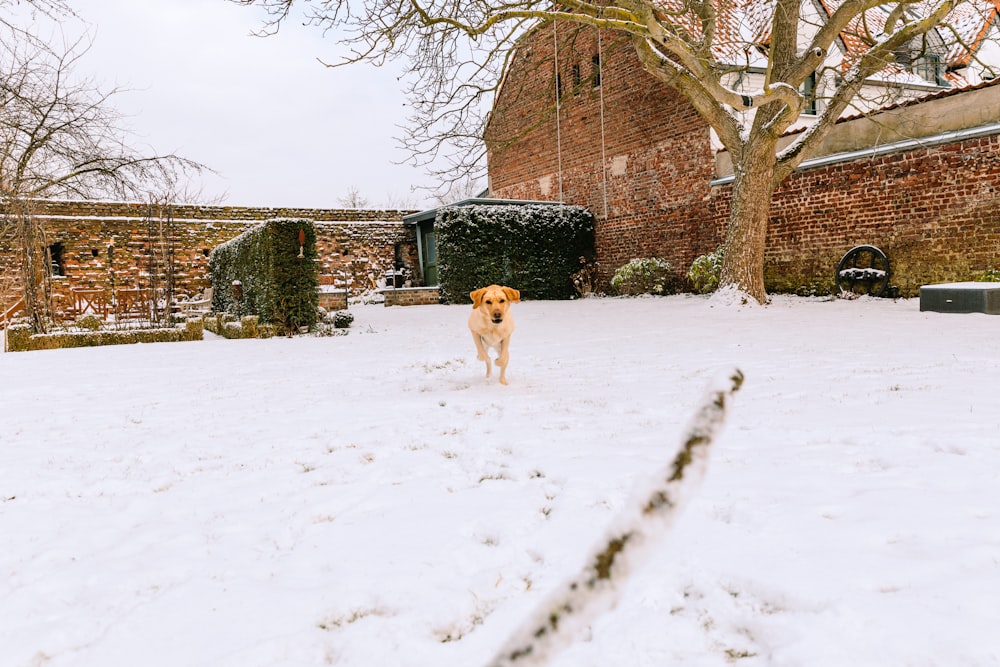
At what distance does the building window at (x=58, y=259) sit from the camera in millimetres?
16906

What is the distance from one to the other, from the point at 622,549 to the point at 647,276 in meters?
15.1

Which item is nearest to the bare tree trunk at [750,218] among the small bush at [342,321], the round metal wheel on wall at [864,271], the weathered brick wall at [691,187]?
the round metal wheel on wall at [864,271]

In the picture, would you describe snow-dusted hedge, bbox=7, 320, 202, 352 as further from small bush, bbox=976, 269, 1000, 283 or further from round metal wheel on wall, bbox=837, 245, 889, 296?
small bush, bbox=976, 269, 1000, 283

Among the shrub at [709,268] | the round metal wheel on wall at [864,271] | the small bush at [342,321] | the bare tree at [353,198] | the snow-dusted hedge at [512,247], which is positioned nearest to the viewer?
the round metal wheel on wall at [864,271]

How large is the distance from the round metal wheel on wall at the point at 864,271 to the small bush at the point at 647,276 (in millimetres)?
4114

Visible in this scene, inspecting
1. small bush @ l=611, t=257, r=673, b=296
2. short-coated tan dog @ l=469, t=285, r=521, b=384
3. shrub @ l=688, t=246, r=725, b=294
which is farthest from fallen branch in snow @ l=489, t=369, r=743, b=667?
small bush @ l=611, t=257, r=673, b=296

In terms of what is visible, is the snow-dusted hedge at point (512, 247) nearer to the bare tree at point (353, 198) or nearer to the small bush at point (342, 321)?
the small bush at point (342, 321)

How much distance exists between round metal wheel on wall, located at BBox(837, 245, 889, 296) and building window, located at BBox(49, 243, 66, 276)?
774 inches

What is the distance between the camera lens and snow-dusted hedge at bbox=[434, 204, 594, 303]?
16422 millimetres

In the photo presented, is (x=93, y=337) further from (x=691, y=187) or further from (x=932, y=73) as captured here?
(x=932, y=73)

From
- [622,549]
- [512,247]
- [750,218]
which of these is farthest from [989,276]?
[622,549]

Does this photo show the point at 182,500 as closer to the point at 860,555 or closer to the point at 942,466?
the point at 860,555

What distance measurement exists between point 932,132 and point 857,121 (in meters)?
1.42

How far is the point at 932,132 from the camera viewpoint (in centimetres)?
1045
